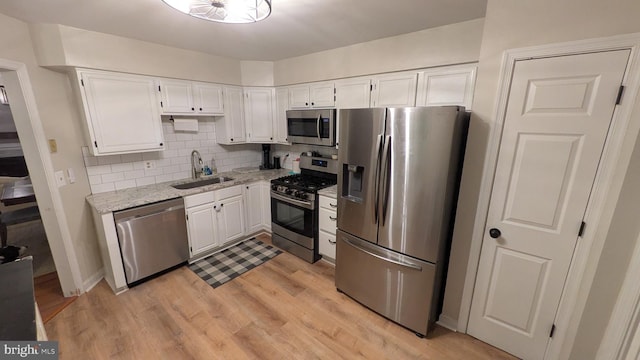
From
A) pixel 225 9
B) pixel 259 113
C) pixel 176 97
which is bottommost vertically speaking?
pixel 259 113

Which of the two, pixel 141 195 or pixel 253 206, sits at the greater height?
pixel 141 195

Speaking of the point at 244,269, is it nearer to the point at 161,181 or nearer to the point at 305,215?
the point at 305,215

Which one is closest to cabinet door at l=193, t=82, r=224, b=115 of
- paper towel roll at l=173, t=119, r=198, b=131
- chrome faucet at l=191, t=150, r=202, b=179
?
paper towel roll at l=173, t=119, r=198, b=131

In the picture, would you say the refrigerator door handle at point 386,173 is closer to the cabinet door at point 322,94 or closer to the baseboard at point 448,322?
the baseboard at point 448,322

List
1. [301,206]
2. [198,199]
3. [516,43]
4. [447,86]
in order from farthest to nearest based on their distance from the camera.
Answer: [301,206] < [198,199] < [447,86] < [516,43]

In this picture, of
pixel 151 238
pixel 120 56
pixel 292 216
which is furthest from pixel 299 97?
pixel 151 238

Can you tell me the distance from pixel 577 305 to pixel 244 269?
291 cm

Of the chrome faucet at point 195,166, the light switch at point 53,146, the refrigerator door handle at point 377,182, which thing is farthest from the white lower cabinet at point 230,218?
the refrigerator door handle at point 377,182

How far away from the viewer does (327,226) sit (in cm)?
A: 293

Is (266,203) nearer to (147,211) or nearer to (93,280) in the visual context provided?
(147,211)

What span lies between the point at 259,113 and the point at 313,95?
3.13 feet

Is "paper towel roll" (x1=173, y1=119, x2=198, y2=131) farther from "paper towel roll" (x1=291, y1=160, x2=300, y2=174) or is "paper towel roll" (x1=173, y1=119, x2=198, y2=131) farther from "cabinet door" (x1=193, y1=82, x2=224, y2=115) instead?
"paper towel roll" (x1=291, y1=160, x2=300, y2=174)

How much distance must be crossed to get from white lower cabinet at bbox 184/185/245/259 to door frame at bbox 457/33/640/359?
9.07ft

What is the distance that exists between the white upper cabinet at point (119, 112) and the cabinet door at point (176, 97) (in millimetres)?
94
